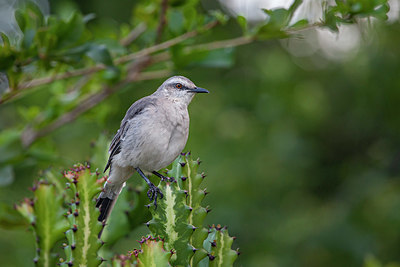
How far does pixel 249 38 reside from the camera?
3740mm

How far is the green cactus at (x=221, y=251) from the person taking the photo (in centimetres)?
236

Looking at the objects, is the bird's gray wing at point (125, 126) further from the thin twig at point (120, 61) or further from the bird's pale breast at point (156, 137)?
the thin twig at point (120, 61)

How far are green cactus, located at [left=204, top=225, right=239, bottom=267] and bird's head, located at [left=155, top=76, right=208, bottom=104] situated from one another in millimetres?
1255

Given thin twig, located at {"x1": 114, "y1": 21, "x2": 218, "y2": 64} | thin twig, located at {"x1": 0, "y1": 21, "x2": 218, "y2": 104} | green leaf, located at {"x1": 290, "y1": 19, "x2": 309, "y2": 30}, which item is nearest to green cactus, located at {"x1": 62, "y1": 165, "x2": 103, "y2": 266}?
thin twig, located at {"x1": 0, "y1": 21, "x2": 218, "y2": 104}

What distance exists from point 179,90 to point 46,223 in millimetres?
1382

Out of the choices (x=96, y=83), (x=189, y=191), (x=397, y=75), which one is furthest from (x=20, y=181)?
(x=397, y=75)

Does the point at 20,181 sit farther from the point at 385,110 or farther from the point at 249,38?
the point at 385,110

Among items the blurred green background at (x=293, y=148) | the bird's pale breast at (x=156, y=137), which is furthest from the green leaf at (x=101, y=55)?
the blurred green background at (x=293, y=148)

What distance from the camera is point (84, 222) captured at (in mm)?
2436

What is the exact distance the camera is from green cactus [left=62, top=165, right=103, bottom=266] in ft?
7.85

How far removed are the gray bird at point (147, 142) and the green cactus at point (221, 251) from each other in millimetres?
534

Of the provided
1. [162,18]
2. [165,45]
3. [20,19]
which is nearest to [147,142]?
[165,45]

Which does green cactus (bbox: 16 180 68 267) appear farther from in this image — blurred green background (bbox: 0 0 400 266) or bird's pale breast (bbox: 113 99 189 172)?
blurred green background (bbox: 0 0 400 266)

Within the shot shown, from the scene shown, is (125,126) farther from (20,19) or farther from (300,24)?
(300,24)
